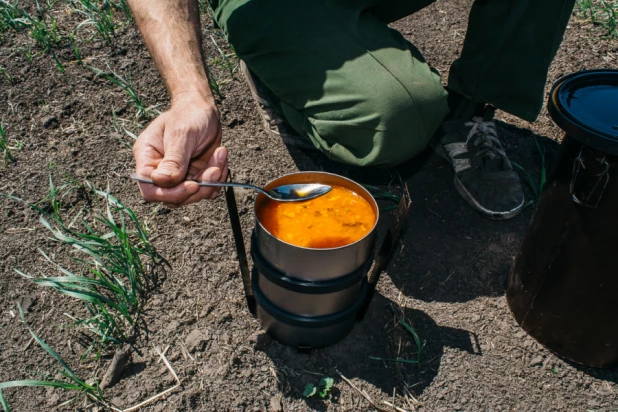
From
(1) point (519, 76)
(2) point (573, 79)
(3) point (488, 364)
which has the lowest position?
(3) point (488, 364)

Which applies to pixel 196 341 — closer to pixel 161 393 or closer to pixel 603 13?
pixel 161 393

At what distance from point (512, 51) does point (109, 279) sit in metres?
Answer: 1.90

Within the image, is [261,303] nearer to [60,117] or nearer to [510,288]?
[510,288]

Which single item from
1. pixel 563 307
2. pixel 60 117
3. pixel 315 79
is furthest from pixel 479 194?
pixel 60 117

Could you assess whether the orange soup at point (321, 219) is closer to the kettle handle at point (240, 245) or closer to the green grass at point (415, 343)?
the kettle handle at point (240, 245)

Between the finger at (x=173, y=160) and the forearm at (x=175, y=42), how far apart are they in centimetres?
22

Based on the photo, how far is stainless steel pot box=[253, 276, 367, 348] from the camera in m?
1.69

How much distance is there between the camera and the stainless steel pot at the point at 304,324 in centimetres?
169

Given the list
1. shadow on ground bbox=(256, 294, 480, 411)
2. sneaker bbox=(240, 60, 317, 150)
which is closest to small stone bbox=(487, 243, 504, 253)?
shadow on ground bbox=(256, 294, 480, 411)

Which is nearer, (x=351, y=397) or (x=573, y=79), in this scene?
(x=573, y=79)

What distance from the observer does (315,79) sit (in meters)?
2.21

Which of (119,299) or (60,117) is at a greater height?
(60,117)

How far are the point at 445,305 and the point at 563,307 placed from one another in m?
0.43

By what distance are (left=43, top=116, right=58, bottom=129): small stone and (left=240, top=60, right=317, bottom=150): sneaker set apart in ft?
3.21
